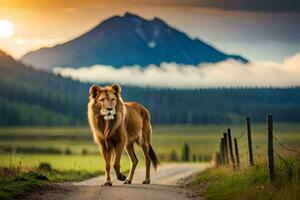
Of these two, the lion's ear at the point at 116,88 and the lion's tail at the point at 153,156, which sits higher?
the lion's ear at the point at 116,88

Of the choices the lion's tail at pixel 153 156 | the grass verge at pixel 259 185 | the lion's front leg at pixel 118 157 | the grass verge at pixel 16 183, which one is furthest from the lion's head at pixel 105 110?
the grass verge at pixel 259 185

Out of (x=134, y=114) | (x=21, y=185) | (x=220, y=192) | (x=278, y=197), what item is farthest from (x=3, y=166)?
(x=278, y=197)

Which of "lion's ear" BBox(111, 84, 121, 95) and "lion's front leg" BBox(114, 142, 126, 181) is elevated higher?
"lion's ear" BBox(111, 84, 121, 95)

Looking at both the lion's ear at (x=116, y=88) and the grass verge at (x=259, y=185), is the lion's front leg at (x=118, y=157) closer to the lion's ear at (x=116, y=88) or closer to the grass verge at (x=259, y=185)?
the lion's ear at (x=116, y=88)

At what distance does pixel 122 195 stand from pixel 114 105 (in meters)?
5.13

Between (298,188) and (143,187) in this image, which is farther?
(143,187)

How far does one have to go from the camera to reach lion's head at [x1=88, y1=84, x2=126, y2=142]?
1161 inches

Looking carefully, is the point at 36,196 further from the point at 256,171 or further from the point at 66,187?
the point at 256,171

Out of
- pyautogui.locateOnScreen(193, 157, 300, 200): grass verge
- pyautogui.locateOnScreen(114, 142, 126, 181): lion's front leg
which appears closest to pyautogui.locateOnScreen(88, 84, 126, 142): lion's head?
pyautogui.locateOnScreen(114, 142, 126, 181): lion's front leg

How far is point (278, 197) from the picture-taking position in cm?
2206

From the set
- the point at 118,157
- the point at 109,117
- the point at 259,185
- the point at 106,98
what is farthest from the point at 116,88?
the point at 259,185

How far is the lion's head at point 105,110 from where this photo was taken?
29.5 metres

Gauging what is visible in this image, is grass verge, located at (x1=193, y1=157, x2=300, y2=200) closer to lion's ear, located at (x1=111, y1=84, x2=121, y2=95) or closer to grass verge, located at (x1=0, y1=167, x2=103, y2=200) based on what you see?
lion's ear, located at (x1=111, y1=84, x2=121, y2=95)

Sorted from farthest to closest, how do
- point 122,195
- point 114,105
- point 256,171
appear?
point 114,105 → point 256,171 → point 122,195
